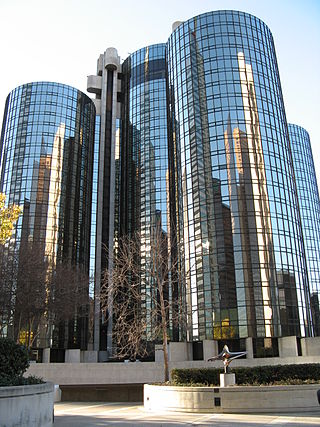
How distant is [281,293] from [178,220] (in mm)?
17214

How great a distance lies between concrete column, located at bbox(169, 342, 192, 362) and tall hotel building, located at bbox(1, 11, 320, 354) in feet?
3.21

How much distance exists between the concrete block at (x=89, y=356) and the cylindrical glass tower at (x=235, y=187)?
25063 millimetres

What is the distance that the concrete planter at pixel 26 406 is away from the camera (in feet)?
40.1

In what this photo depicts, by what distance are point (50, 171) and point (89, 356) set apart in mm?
32024

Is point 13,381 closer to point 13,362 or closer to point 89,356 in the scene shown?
point 13,362

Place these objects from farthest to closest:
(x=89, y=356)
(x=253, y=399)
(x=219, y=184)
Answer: (x=89, y=356) < (x=219, y=184) < (x=253, y=399)

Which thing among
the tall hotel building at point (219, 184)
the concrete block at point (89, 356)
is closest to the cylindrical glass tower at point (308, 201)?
the tall hotel building at point (219, 184)

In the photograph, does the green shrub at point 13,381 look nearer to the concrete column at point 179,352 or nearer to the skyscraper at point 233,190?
the skyscraper at point 233,190

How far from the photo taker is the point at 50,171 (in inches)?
2766

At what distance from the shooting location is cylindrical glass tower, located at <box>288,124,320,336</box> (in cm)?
8325

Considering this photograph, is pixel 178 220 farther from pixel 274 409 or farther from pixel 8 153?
pixel 274 409

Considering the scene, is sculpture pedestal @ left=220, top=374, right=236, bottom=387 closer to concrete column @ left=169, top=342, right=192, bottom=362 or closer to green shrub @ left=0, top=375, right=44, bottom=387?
green shrub @ left=0, top=375, right=44, bottom=387

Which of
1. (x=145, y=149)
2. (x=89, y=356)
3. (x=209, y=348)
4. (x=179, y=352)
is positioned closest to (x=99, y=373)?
(x=179, y=352)

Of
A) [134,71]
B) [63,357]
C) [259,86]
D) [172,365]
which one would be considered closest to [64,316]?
[172,365]
